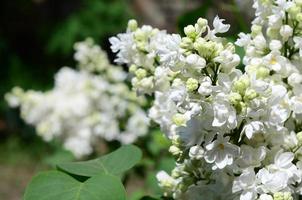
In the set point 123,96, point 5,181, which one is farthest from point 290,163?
point 5,181

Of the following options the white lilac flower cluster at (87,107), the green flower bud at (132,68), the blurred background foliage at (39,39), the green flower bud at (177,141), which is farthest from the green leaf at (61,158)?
the blurred background foliage at (39,39)

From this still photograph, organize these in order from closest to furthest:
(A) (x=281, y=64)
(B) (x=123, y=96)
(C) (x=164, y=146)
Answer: (A) (x=281, y=64), (C) (x=164, y=146), (B) (x=123, y=96)

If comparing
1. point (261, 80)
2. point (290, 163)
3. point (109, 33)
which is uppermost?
point (109, 33)

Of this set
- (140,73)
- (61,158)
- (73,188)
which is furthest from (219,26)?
(61,158)

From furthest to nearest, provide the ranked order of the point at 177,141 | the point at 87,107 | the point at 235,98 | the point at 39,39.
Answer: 1. the point at 39,39
2. the point at 87,107
3. the point at 177,141
4. the point at 235,98

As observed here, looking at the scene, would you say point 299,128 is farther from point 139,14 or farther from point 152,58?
point 139,14

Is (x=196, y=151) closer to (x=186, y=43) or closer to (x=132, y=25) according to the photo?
(x=186, y=43)
